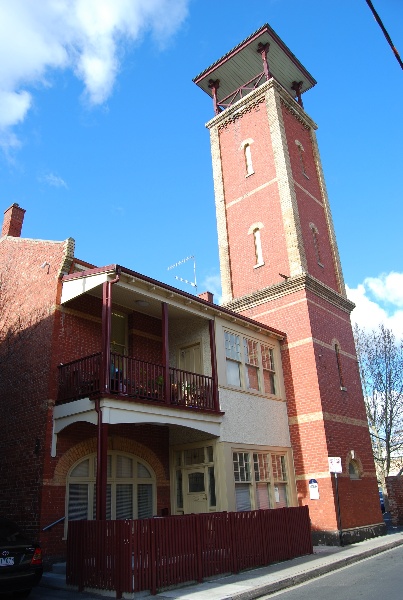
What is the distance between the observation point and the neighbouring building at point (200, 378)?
40.2 ft

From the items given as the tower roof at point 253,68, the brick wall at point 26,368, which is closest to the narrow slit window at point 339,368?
the brick wall at point 26,368

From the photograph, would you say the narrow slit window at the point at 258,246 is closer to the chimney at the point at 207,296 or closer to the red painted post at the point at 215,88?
the chimney at the point at 207,296

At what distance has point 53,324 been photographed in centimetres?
1317

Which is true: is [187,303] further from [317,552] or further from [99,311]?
[317,552]

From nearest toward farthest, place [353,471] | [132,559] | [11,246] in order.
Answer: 1. [132,559]
2. [11,246]
3. [353,471]

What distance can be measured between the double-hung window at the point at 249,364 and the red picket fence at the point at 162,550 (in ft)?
16.0

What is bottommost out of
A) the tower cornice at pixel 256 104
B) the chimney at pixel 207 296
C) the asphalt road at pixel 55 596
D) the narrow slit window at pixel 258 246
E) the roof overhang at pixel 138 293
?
the asphalt road at pixel 55 596

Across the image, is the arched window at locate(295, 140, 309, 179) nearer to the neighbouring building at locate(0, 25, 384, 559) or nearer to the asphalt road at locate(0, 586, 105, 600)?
the neighbouring building at locate(0, 25, 384, 559)

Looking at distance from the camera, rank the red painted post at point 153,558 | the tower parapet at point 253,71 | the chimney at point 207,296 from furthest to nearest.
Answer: the chimney at point 207,296
the tower parapet at point 253,71
the red painted post at point 153,558

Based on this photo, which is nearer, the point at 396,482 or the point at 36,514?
the point at 36,514

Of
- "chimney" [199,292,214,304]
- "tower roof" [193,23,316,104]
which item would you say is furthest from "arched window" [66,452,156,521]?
"tower roof" [193,23,316,104]

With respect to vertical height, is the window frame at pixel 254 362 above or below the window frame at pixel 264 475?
above

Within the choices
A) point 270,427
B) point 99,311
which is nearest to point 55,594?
point 99,311

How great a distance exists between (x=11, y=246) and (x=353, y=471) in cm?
1374
